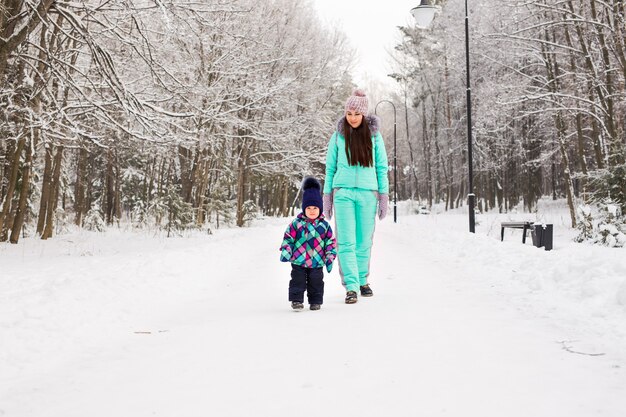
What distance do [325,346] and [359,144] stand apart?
2638 mm

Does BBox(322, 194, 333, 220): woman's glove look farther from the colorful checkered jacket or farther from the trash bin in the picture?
the trash bin

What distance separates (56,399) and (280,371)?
1295 millimetres

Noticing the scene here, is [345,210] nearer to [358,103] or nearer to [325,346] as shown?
[358,103]

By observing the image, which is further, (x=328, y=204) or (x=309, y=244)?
(x=328, y=204)

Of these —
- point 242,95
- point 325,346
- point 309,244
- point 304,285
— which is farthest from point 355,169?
point 242,95

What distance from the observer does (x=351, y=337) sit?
159 inches

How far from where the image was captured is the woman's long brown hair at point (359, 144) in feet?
18.8

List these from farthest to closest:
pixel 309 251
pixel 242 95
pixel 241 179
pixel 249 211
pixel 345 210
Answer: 1. pixel 249 211
2. pixel 241 179
3. pixel 242 95
4. pixel 345 210
5. pixel 309 251

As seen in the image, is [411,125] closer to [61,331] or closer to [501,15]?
[501,15]

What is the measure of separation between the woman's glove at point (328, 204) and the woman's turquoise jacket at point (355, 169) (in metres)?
0.06

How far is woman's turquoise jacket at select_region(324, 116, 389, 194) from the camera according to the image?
5777mm

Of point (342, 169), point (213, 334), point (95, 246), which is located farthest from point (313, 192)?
point (95, 246)

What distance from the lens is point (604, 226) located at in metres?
12.4

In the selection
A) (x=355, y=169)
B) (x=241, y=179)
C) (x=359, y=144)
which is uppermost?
(x=241, y=179)
